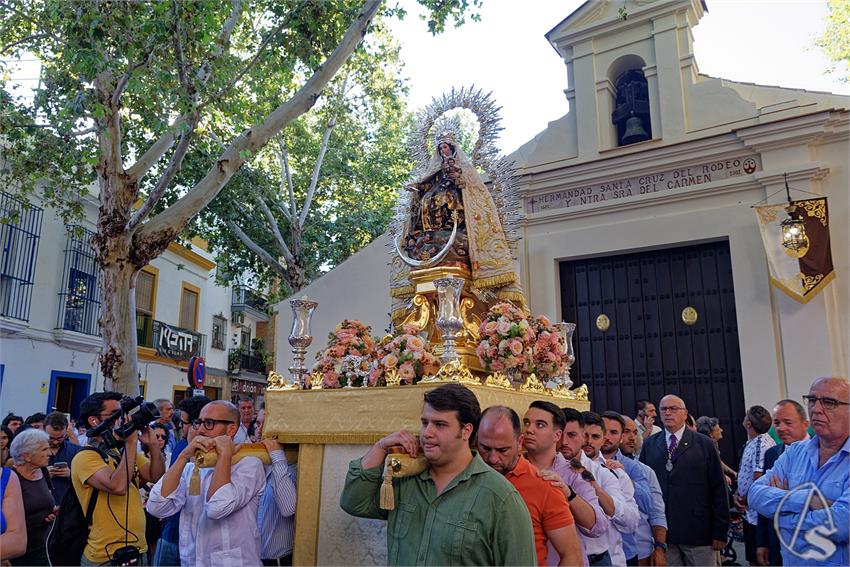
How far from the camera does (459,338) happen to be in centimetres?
582

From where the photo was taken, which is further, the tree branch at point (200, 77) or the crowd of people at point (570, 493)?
the tree branch at point (200, 77)

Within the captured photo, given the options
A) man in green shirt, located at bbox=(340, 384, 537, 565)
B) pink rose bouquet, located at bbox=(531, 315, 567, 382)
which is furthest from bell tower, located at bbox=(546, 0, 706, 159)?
man in green shirt, located at bbox=(340, 384, 537, 565)

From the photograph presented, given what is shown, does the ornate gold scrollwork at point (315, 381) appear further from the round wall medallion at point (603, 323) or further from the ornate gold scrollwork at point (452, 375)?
the round wall medallion at point (603, 323)

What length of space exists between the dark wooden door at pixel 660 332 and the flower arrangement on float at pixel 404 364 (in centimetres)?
526

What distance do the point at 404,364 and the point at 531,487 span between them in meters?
1.58

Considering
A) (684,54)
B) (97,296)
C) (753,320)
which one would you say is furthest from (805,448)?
(97,296)

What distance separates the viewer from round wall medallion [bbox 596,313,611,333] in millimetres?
8937

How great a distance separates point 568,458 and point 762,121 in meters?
6.57

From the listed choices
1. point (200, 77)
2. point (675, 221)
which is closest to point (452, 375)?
point (675, 221)

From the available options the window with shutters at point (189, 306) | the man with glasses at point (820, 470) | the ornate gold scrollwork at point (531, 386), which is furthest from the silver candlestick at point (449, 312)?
the window with shutters at point (189, 306)

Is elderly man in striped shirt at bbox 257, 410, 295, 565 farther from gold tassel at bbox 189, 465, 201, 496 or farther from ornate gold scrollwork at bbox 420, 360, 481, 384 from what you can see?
ornate gold scrollwork at bbox 420, 360, 481, 384

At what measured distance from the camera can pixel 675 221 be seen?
842 centimetres

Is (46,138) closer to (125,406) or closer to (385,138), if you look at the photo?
(125,406)

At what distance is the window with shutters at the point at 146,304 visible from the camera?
1700 centimetres
